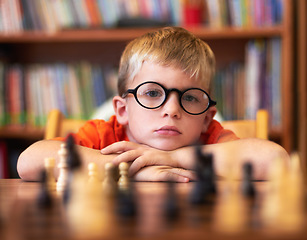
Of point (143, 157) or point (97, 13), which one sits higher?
point (97, 13)

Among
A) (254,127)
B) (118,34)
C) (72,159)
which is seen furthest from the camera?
(118,34)

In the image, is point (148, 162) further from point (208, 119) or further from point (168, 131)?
point (208, 119)

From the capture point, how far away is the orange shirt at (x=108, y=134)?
4.79ft

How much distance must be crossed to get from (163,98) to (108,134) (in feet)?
0.92

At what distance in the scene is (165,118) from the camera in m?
1.30

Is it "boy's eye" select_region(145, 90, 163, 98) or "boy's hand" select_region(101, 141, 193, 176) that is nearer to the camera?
"boy's hand" select_region(101, 141, 193, 176)

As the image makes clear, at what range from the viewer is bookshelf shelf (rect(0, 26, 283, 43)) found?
8.17 ft

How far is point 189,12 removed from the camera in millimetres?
2521

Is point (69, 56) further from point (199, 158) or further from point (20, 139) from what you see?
point (199, 158)

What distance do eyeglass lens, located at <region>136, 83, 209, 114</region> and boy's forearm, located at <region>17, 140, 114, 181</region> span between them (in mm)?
225

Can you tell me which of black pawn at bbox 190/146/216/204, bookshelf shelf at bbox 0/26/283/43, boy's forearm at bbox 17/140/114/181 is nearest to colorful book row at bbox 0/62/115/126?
bookshelf shelf at bbox 0/26/283/43

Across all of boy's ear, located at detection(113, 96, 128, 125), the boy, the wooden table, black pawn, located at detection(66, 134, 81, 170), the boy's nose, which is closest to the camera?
the wooden table

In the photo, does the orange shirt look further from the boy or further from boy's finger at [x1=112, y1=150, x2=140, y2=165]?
boy's finger at [x1=112, y1=150, x2=140, y2=165]

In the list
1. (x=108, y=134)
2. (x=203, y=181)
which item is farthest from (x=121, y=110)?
(x=203, y=181)
